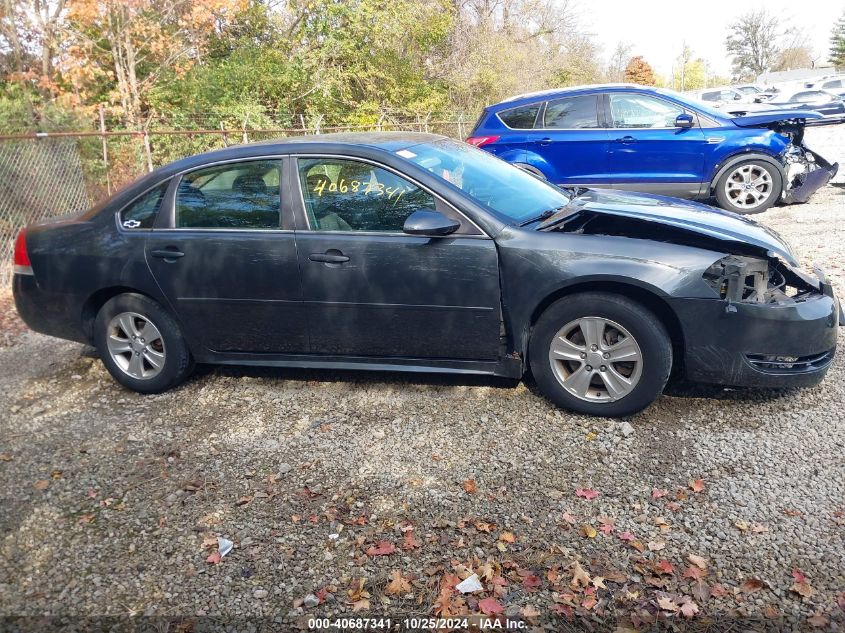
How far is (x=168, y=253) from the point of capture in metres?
4.43

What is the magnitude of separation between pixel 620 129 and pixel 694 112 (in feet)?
2.97

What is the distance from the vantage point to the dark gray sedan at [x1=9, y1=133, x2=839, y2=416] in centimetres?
371

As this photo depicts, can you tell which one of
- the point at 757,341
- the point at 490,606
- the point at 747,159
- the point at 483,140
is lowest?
the point at 490,606

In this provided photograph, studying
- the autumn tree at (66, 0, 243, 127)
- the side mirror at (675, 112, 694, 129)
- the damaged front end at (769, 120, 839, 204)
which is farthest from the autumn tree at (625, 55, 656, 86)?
the side mirror at (675, 112, 694, 129)

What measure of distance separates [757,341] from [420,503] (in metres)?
1.94

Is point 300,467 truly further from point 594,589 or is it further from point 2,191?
point 2,191

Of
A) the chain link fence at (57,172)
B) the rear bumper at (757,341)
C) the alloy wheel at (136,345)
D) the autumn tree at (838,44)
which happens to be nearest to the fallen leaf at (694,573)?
the rear bumper at (757,341)

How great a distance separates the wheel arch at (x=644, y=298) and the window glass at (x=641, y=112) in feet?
19.2

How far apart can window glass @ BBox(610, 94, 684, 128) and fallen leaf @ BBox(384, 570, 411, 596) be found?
7.63 metres

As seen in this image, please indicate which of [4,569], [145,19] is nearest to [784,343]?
[4,569]

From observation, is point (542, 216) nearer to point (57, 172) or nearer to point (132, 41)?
point (57, 172)

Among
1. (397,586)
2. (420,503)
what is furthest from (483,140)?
(397,586)

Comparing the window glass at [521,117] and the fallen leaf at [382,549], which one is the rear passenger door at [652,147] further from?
the fallen leaf at [382,549]

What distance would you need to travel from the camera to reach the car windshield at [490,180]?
167 inches
